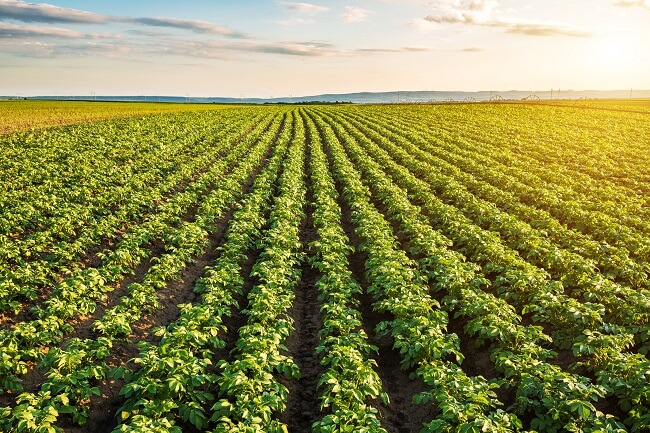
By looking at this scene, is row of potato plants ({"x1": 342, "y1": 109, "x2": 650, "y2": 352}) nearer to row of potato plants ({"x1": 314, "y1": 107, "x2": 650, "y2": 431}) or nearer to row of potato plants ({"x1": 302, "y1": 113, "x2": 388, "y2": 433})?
row of potato plants ({"x1": 314, "y1": 107, "x2": 650, "y2": 431})

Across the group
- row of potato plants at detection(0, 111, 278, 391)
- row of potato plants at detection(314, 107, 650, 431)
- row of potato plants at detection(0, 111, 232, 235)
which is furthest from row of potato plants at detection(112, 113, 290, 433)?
row of potato plants at detection(0, 111, 232, 235)

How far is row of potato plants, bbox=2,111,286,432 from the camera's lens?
5758 mm

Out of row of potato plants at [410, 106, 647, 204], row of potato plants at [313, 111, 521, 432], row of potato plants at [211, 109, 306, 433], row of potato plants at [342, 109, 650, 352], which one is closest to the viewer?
row of potato plants at [313, 111, 521, 432]

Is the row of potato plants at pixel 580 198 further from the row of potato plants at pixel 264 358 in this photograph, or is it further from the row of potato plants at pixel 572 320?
the row of potato plants at pixel 264 358

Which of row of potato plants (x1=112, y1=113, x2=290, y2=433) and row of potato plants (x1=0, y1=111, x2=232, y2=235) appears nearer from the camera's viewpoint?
row of potato plants (x1=112, y1=113, x2=290, y2=433)

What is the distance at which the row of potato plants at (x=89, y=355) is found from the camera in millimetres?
5758

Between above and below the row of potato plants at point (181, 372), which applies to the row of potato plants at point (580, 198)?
above

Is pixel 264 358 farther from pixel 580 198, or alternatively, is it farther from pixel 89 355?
pixel 580 198

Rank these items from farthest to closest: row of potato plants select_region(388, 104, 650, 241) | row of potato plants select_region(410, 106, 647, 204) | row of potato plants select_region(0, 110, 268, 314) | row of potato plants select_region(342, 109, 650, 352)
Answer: row of potato plants select_region(410, 106, 647, 204) → row of potato plants select_region(388, 104, 650, 241) → row of potato plants select_region(0, 110, 268, 314) → row of potato plants select_region(342, 109, 650, 352)

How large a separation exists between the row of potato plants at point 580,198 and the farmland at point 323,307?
88 mm

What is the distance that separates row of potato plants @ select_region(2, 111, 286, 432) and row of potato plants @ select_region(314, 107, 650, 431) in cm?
764

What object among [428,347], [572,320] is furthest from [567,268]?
[428,347]

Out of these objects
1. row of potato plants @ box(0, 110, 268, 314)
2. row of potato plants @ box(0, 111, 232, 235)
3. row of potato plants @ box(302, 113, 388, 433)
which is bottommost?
row of potato plants @ box(302, 113, 388, 433)

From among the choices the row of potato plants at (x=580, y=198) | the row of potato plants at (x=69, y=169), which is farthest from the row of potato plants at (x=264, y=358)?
the row of potato plants at (x=580, y=198)
